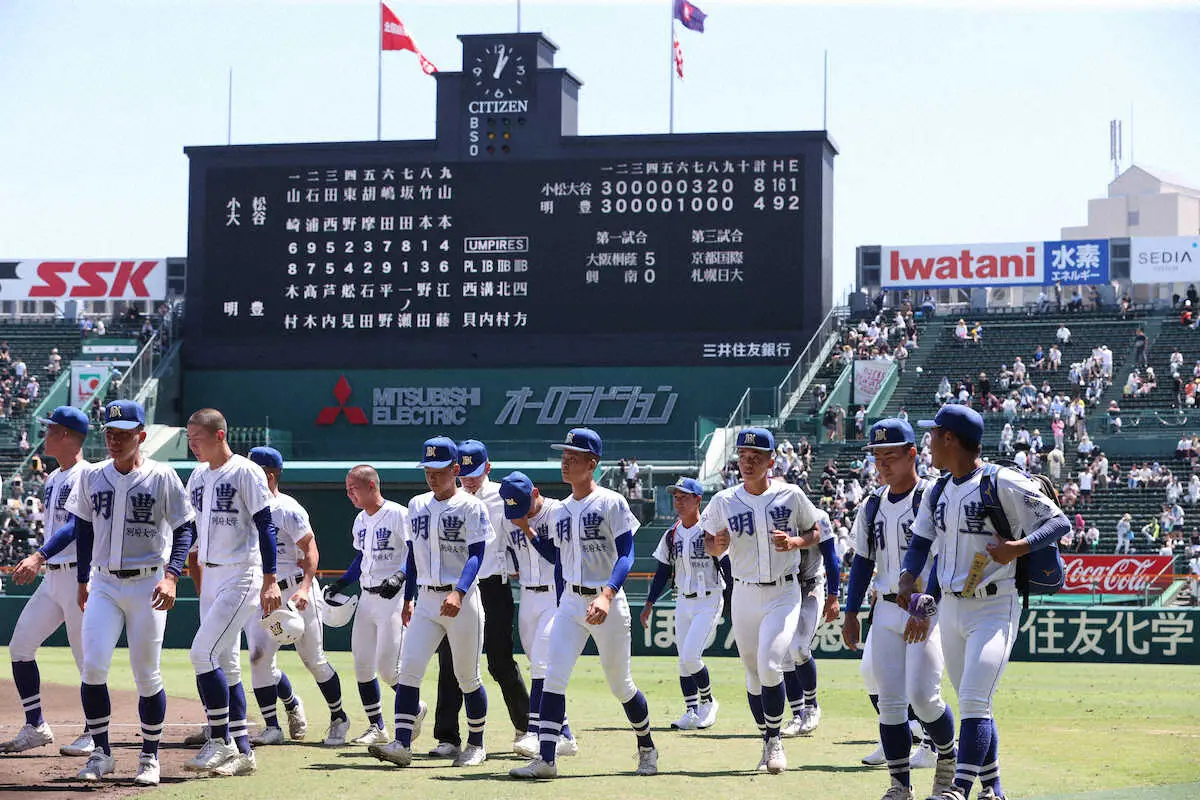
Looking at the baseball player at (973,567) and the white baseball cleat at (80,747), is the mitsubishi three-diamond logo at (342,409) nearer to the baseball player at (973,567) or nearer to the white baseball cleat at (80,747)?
the white baseball cleat at (80,747)

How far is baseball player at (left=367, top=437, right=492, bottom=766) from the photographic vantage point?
11.0 m

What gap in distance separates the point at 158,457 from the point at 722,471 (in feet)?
46.3

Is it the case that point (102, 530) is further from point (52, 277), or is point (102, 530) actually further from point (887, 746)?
point (52, 277)

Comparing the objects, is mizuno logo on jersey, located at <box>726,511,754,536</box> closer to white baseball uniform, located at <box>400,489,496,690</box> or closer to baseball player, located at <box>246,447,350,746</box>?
white baseball uniform, located at <box>400,489,496,690</box>

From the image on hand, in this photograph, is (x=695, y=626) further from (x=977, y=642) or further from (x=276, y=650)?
(x=977, y=642)

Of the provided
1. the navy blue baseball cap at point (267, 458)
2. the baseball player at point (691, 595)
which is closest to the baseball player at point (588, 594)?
the navy blue baseball cap at point (267, 458)

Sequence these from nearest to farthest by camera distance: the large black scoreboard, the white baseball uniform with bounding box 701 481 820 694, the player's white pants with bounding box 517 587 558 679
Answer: the white baseball uniform with bounding box 701 481 820 694 < the player's white pants with bounding box 517 587 558 679 < the large black scoreboard

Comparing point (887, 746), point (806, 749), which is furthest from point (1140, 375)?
point (887, 746)

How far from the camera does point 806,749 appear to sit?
12.4 meters

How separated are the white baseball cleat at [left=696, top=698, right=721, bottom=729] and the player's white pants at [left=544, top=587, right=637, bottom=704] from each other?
350 centimetres

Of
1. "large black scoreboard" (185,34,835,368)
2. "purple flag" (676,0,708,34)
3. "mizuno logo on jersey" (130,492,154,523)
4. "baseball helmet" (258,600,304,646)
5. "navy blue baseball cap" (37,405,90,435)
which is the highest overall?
"purple flag" (676,0,708,34)

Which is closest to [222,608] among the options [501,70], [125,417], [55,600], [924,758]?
[125,417]

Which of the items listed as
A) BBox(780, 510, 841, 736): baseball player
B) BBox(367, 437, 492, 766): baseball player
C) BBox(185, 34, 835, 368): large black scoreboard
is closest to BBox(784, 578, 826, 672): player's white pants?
BBox(780, 510, 841, 736): baseball player

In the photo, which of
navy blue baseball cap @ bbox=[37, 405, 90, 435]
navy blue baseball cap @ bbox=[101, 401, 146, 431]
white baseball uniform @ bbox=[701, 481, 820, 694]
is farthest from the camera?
white baseball uniform @ bbox=[701, 481, 820, 694]
